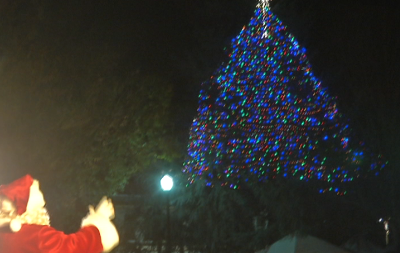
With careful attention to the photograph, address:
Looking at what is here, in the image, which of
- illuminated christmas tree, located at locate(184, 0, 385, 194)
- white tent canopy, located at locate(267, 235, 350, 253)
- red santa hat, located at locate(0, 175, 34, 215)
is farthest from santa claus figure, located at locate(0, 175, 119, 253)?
illuminated christmas tree, located at locate(184, 0, 385, 194)

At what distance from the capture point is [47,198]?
31.4 feet

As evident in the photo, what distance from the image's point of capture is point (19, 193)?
4.50 m

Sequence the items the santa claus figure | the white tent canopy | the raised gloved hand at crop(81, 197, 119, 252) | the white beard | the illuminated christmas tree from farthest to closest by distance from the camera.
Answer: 1. the illuminated christmas tree
2. the white tent canopy
3. the raised gloved hand at crop(81, 197, 119, 252)
4. the white beard
5. the santa claus figure

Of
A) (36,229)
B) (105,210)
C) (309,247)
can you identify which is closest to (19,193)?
(36,229)

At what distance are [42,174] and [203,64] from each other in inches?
403

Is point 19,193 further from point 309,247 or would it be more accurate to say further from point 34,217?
point 309,247

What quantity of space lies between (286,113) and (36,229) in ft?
35.7

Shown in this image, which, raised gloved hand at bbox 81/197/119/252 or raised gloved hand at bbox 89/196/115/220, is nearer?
raised gloved hand at bbox 81/197/119/252

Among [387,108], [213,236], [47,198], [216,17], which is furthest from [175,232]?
[47,198]

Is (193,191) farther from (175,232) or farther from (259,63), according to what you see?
(259,63)

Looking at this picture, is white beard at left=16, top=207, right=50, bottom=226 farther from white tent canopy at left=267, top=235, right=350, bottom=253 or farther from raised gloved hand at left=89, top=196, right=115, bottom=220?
white tent canopy at left=267, top=235, right=350, bottom=253

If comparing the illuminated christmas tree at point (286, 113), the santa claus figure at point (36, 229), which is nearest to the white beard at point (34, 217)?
the santa claus figure at point (36, 229)

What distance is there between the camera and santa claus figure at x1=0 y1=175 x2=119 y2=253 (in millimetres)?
4289

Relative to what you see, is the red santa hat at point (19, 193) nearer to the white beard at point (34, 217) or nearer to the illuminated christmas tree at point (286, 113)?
the white beard at point (34, 217)
